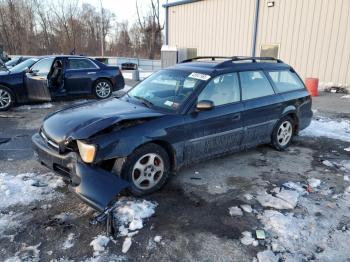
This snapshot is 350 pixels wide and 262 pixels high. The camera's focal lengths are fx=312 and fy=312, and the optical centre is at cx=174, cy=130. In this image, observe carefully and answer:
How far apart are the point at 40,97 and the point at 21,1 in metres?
41.3

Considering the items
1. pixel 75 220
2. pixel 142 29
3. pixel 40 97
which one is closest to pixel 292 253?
pixel 75 220

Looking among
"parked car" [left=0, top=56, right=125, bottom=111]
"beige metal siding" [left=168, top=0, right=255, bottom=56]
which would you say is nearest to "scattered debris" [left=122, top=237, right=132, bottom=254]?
"parked car" [left=0, top=56, right=125, bottom=111]

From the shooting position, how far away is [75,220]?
3.24 meters

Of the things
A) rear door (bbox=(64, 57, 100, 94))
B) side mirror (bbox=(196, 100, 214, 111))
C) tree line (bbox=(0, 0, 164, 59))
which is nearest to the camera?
side mirror (bbox=(196, 100, 214, 111))

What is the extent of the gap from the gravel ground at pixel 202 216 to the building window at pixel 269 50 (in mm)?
10738

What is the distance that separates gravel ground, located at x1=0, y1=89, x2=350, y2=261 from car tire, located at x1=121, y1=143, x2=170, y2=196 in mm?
127

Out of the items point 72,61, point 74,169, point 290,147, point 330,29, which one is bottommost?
point 290,147

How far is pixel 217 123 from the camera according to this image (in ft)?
14.0

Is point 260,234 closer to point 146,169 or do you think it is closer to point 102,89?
point 146,169

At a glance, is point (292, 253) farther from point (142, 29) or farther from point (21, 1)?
point (142, 29)

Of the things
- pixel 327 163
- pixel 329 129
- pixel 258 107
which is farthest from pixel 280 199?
pixel 329 129

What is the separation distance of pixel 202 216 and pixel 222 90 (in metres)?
1.90

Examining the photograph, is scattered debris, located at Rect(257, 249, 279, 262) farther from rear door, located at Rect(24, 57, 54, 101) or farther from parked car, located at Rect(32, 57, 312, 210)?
rear door, located at Rect(24, 57, 54, 101)

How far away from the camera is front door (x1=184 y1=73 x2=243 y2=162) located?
4062mm
